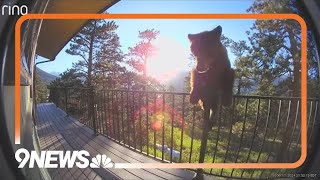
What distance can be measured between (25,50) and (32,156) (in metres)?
0.51

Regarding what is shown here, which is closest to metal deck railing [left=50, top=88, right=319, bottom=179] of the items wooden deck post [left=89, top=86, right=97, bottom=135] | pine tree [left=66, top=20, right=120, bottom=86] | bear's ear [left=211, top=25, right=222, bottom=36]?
wooden deck post [left=89, top=86, right=97, bottom=135]

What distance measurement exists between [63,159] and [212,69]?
0.84 metres

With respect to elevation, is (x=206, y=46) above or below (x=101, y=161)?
above

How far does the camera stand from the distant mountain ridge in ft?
5.66

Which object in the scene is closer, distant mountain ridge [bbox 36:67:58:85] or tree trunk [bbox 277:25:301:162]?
tree trunk [bbox 277:25:301:162]

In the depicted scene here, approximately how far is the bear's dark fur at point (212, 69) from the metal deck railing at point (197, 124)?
63mm

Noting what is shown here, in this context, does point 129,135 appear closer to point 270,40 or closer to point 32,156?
point 32,156

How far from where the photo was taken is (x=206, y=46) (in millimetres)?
1620

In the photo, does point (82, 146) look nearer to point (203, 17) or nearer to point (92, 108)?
point (92, 108)

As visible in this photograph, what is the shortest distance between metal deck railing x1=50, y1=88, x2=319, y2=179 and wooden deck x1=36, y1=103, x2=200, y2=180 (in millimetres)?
59

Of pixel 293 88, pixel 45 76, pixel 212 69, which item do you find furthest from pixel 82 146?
pixel 293 88

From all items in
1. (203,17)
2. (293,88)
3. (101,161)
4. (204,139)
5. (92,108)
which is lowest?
(101,161)

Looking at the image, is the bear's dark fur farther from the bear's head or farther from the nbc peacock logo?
the nbc peacock logo

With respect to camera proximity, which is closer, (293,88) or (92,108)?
(293,88)
